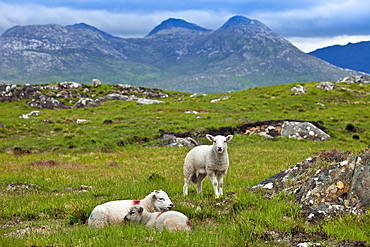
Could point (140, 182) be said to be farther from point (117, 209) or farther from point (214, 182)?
point (117, 209)

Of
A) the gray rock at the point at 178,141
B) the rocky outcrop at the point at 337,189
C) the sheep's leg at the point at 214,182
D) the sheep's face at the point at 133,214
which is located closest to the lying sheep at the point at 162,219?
the sheep's face at the point at 133,214

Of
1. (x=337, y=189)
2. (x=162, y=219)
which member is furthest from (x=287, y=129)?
(x=162, y=219)

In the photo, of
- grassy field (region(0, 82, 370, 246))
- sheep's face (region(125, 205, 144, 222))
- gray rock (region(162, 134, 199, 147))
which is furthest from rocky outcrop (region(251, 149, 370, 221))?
gray rock (region(162, 134, 199, 147))

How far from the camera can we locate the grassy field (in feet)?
25.1

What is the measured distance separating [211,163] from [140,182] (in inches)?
195

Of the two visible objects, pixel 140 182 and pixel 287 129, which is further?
pixel 287 129

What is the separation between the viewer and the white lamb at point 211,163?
1270cm

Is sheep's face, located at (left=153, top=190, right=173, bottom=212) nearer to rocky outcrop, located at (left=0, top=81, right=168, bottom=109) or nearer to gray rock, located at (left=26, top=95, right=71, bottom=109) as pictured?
rocky outcrop, located at (left=0, top=81, right=168, bottom=109)

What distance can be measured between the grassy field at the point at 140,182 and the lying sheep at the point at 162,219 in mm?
462

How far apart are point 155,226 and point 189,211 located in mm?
1775

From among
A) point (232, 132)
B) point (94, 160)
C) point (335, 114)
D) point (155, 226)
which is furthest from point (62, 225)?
point (335, 114)

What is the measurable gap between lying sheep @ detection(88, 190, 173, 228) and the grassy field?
1.81ft

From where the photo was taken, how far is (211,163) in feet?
42.6

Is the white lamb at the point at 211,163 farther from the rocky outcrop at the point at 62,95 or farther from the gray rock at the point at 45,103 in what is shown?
the gray rock at the point at 45,103
